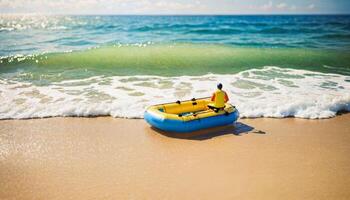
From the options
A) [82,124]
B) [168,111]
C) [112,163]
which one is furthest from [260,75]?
[112,163]

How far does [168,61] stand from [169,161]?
11878 mm

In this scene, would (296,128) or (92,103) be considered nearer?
(296,128)

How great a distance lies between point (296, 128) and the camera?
8.00m

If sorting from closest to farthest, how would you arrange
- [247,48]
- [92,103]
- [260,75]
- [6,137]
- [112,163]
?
[112,163] → [6,137] → [92,103] → [260,75] → [247,48]

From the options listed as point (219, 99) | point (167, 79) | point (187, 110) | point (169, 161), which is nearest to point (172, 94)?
point (187, 110)

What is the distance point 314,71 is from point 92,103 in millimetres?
11088

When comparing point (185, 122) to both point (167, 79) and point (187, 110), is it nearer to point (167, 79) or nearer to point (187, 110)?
point (187, 110)

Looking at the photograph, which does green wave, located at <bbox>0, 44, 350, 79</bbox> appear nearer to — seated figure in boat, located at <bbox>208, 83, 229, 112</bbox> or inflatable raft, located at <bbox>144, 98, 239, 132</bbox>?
inflatable raft, located at <bbox>144, 98, 239, 132</bbox>

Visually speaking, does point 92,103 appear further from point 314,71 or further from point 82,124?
point 314,71

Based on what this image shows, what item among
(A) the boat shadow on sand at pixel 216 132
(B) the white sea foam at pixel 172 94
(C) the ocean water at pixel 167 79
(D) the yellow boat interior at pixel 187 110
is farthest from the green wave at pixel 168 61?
(A) the boat shadow on sand at pixel 216 132

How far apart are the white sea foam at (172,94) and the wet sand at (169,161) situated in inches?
22.5

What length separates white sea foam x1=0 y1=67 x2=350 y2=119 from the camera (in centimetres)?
888

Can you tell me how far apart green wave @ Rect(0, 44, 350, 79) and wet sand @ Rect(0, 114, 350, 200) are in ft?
21.6

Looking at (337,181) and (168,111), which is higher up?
(168,111)
